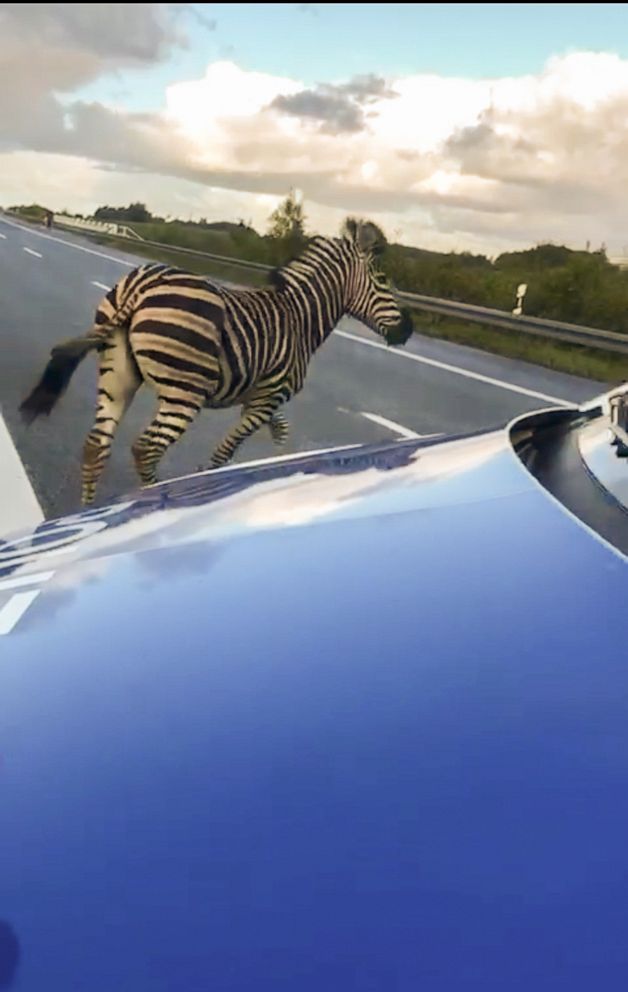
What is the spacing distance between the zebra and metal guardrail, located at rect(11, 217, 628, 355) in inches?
28.2

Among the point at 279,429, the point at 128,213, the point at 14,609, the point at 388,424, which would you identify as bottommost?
the point at 388,424

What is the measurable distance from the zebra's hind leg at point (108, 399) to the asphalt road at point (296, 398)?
66 mm

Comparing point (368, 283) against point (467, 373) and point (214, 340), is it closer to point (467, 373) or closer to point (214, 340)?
point (214, 340)

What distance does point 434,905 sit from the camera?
0.95 metres

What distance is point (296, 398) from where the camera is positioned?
23.3 ft

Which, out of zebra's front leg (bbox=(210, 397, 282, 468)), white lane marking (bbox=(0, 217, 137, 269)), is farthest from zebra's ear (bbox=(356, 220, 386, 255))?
white lane marking (bbox=(0, 217, 137, 269))

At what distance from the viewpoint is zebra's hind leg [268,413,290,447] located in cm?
620

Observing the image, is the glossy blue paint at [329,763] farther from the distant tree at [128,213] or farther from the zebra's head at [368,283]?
the distant tree at [128,213]

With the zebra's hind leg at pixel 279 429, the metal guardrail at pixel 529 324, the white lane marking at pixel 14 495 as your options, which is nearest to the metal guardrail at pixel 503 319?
the metal guardrail at pixel 529 324

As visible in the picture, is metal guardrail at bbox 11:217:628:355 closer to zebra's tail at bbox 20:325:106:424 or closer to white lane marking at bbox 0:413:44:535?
zebra's tail at bbox 20:325:106:424

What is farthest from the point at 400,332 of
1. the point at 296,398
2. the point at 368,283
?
the point at 296,398

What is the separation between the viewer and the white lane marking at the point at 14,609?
5.65 ft

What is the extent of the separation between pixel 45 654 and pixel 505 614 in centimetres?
67

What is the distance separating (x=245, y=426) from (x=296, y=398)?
1.06 metres
